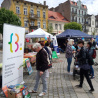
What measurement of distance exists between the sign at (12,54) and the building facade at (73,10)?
44324 millimetres

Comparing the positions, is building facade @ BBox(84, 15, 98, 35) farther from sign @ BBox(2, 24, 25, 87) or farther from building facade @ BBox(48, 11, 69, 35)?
sign @ BBox(2, 24, 25, 87)

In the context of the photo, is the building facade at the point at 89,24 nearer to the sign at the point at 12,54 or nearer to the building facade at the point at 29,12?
the building facade at the point at 29,12

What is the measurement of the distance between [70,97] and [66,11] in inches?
1855

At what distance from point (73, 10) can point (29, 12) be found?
21.3 meters

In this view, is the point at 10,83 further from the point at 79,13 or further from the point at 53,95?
the point at 79,13

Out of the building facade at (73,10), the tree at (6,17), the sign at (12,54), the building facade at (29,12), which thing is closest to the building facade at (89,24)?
the building facade at (73,10)

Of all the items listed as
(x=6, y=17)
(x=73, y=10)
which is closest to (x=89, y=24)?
(x=73, y=10)

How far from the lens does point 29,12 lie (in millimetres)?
34438

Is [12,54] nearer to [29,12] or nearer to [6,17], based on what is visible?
[6,17]

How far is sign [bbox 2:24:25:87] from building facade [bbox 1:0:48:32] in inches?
1164

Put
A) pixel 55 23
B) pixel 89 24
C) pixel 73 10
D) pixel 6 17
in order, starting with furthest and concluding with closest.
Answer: pixel 89 24 < pixel 73 10 < pixel 55 23 < pixel 6 17

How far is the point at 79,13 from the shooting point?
1991 inches

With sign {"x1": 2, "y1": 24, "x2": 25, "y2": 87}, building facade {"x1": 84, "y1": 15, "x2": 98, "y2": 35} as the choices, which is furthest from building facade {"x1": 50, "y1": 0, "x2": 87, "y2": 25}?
sign {"x1": 2, "y1": 24, "x2": 25, "y2": 87}

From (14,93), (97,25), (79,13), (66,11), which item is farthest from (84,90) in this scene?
(97,25)
